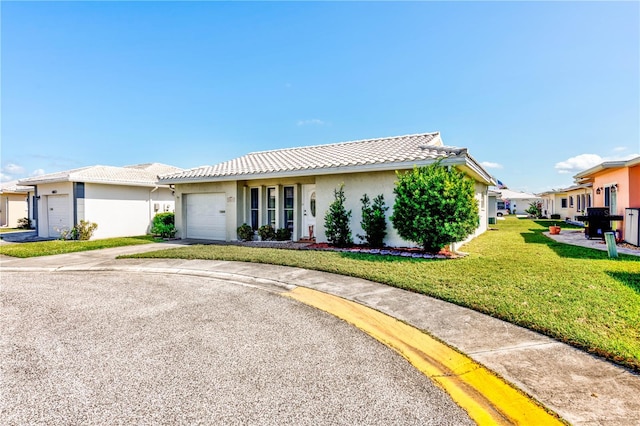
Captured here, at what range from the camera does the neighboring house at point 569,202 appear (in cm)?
2450

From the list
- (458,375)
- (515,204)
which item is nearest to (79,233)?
(458,375)

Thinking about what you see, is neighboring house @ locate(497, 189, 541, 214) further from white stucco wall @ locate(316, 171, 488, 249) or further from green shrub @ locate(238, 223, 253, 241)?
green shrub @ locate(238, 223, 253, 241)

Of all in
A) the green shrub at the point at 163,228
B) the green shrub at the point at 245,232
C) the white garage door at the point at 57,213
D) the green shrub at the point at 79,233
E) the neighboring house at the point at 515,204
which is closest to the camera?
the green shrub at the point at 245,232

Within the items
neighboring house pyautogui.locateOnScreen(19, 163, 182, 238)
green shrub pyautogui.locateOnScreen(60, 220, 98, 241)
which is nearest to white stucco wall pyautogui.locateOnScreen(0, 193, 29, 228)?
neighboring house pyautogui.locateOnScreen(19, 163, 182, 238)

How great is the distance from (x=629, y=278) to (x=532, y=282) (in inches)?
89.7

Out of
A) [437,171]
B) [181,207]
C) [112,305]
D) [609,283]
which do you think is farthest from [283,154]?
[609,283]

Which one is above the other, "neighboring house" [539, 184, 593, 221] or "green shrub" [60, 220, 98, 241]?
"neighboring house" [539, 184, 593, 221]

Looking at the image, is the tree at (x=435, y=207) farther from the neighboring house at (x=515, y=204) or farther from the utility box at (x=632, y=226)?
the neighboring house at (x=515, y=204)

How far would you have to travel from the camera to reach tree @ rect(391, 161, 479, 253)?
8.89m

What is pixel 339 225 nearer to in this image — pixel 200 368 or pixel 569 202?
pixel 200 368

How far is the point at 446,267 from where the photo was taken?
297 inches

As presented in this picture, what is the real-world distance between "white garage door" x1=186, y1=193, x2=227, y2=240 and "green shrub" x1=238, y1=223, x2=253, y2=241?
3.33ft

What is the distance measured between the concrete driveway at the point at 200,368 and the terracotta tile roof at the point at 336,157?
6.64 metres

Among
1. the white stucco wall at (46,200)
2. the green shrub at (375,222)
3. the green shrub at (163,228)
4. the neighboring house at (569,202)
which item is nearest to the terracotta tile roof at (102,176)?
the white stucco wall at (46,200)
